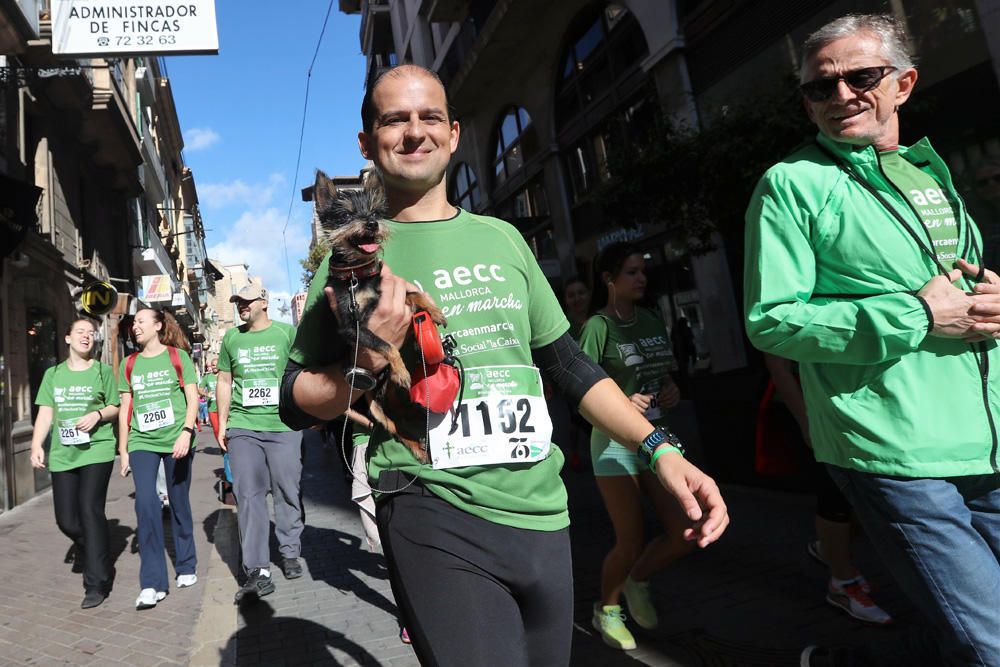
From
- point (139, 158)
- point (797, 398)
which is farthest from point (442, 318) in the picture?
point (139, 158)

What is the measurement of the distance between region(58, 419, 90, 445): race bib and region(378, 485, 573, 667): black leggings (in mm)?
4172

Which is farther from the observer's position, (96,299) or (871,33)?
(96,299)

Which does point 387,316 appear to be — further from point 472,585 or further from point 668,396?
point 668,396

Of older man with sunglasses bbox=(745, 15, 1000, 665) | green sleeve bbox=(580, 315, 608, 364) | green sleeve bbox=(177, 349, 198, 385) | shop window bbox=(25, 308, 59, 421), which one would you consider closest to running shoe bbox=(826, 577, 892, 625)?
older man with sunglasses bbox=(745, 15, 1000, 665)

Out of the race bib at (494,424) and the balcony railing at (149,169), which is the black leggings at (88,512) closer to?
the race bib at (494,424)

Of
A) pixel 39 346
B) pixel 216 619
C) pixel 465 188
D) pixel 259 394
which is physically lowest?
pixel 216 619

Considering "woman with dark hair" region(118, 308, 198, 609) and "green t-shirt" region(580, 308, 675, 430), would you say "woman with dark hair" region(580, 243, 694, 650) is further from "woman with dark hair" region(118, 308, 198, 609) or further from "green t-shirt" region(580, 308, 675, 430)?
"woman with dark hair" region(118, 308, 198, 609)

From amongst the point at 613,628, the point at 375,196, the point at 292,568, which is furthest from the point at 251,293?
the point at 375,196

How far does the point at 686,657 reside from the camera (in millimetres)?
3305

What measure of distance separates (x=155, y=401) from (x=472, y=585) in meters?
4.44

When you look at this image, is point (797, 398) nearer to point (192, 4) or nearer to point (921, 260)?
point (921, 260)

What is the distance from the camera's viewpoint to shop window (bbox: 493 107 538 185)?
19234mm

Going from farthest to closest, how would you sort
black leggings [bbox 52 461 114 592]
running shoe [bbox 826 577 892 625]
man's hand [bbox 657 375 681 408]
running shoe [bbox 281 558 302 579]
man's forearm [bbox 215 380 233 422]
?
man's forearm [bbox 215 380 233 422] → running shoe [bbox 281 558 302 579] → black leggings [bbox 52 461 114 592] → man's hand [bbox 657 375 681 408] → running shoe [bbox 826 577 892 625]

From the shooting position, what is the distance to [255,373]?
200 inches
